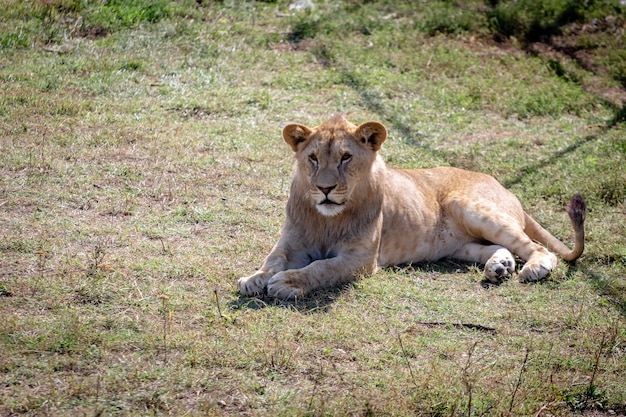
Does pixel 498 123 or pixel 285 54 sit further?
pixel 285 54

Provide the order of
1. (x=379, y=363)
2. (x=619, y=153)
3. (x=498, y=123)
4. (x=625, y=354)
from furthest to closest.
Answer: (x=498, y=123) < (x=619, y=153) < (x=625, y=354) < (x=379, y=363)

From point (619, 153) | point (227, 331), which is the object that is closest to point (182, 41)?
point (619, 153)

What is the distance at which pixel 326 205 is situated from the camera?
5383 millimetres

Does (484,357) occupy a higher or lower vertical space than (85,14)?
lower

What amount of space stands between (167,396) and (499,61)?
7.53 meters

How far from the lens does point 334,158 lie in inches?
212

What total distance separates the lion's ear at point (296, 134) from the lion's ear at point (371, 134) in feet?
1.06

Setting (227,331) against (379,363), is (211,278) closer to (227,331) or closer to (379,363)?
(227,331)

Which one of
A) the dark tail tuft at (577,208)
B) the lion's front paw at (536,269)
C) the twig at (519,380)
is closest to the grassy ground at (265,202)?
the twig at (519,380)

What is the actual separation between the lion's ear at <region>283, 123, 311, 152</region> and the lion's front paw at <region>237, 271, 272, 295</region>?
3.11ft

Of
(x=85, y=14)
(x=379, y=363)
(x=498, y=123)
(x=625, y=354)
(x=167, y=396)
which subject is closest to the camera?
(x=167, y=396)

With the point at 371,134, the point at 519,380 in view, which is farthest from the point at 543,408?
the point at 371,134

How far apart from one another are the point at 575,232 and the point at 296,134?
1.86 meters

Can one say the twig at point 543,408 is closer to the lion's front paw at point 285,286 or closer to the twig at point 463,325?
the twig at point 463,325
